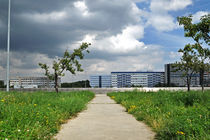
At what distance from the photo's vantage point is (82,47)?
1021 inches

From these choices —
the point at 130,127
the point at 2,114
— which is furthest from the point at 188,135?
the point at 2,114

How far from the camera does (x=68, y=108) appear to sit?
28.3 ft

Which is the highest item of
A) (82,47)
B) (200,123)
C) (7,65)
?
(82,47)

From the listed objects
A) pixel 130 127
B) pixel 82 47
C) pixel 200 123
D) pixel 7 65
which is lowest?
pixel 130 127

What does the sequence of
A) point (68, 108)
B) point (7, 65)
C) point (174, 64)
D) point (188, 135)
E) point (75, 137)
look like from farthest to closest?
point (174, 64), point (7, 65), point (68, 108), point (75, 137), point (188, 135)

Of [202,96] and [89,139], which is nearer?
[89,139]

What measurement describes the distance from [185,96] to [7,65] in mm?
18479

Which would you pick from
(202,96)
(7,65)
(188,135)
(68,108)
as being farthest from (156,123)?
(7,65)

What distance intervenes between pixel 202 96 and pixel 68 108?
242 inches

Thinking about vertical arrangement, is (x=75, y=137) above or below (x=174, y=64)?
below

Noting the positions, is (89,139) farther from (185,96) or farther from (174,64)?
(174,64)

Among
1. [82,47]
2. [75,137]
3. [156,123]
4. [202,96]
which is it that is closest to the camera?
[75,137]

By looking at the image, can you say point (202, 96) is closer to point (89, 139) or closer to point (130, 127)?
point (130, 127)

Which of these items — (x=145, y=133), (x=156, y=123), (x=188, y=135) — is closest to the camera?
(x=188, y=135)
